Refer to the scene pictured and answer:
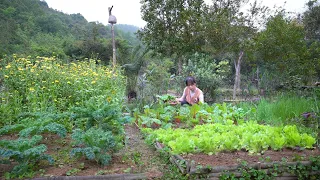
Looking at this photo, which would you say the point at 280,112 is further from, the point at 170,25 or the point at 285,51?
the point at 170,25

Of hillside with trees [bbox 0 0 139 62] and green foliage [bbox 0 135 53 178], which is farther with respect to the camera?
hillside with trees [bbox 0 0 139 62]

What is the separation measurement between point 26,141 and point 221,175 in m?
2.20

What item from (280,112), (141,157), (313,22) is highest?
(313,22)

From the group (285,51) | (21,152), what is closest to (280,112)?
(21,152)

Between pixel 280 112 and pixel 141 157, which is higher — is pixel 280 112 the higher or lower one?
the higher one

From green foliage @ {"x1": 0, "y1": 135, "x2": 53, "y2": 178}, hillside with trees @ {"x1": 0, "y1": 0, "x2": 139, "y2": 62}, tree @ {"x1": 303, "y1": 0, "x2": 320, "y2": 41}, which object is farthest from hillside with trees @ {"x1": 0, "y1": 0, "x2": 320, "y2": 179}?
hillside with trees @ {"x1": 0, "y1": 0, "x2": 139, "y2": 62}

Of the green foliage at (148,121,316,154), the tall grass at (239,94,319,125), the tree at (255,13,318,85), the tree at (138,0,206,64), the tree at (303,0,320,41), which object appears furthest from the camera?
the tree at (303,0,320,41)

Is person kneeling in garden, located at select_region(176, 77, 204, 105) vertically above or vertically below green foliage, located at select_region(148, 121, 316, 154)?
above

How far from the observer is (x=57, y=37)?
29.0 metres

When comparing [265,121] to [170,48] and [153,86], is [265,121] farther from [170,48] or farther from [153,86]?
[170,48]

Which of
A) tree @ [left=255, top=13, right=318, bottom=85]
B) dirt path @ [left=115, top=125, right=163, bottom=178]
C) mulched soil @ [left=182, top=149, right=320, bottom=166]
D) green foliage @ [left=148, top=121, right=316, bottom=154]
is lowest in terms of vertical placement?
dirt path @ [left=115, top=125, right=163, bottom=178]

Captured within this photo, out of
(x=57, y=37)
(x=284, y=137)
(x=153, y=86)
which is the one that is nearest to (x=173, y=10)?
(x=153, y=86)

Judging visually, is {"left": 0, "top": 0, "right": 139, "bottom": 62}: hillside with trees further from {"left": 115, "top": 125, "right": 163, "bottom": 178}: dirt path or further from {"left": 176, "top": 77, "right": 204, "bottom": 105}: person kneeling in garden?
{"left": 115, "top": 125, "right": 163, "bottom": 178}: dirt path

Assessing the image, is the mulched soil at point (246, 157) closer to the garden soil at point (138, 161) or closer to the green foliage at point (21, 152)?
the garden soil at point (138, 161)
